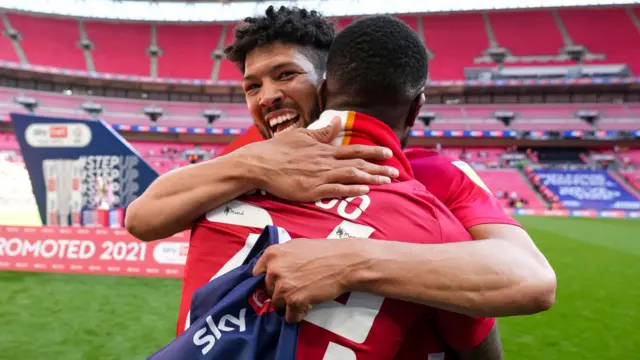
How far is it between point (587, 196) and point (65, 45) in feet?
123

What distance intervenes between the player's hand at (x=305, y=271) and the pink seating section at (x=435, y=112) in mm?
31379

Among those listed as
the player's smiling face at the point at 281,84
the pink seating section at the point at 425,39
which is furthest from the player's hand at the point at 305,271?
the pink seating section at the point at 425,39

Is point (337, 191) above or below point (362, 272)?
above

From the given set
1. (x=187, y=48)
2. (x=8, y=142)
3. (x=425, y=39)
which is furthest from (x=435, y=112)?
(x=8, y=142)

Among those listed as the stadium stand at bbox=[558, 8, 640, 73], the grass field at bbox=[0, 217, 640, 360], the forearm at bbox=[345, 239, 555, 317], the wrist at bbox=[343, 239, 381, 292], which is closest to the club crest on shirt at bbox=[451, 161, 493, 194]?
the forearm at bbox=[345, 239, 555, 317]

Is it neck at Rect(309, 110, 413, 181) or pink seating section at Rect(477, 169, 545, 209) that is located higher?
neck at Rect(309, 110, 413, 181)

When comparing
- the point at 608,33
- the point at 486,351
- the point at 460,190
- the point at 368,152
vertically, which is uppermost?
the point at 608,33

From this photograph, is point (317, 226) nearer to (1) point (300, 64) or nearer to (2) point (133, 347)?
(1) point (300, 64)

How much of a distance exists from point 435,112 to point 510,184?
9.74 metres

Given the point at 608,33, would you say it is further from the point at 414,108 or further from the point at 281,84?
the point at 414,108

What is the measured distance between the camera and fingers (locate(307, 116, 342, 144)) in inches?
49.9

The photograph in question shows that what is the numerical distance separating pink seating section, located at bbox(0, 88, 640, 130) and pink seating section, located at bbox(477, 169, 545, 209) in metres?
6.07

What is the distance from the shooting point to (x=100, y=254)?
20.1 ft

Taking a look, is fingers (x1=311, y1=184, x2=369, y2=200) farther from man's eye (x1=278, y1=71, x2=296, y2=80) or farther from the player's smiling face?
man's eye (x1=278, y1=71, x2=296, y2=80)
